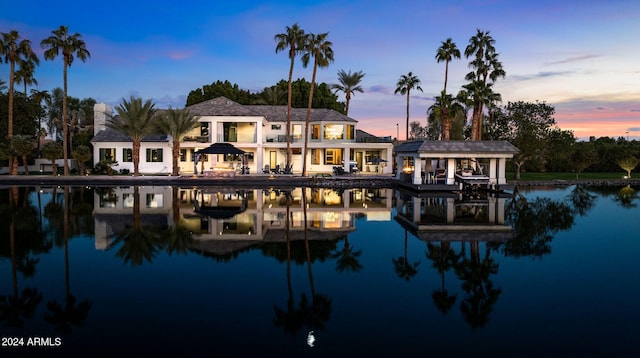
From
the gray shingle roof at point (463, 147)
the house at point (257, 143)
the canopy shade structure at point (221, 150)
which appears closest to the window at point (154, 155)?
the house at point (257, 143)

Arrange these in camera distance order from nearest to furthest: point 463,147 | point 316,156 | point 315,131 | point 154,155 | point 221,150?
point 463,147 < point 221,150 < point 154,155 < point 316,156 < point 315,131

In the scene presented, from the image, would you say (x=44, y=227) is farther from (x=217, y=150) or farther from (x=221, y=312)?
(x=217, y=150)

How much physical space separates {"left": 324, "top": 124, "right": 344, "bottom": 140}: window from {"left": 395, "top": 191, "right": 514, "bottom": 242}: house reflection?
1747cm

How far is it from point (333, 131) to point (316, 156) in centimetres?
295

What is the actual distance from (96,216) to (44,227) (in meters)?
2.59

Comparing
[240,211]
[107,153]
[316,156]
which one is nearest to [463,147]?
A: [240,211]

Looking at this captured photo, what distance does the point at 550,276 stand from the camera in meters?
10.5

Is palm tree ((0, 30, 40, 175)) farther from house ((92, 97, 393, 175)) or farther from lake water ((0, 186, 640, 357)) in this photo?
lake water ((0, 186, 640, 357))

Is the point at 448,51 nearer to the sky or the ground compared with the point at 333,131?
nearer to the sky

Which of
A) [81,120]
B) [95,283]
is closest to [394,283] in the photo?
[95,283]

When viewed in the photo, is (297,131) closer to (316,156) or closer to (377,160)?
(316,156)

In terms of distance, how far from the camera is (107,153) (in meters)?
41.9

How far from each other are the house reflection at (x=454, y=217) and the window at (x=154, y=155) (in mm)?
24301

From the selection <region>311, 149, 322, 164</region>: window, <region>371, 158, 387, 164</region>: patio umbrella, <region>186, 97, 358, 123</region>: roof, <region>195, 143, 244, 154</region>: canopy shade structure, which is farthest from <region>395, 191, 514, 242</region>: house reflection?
<region>186, 97, 358, 123</region>: roof
